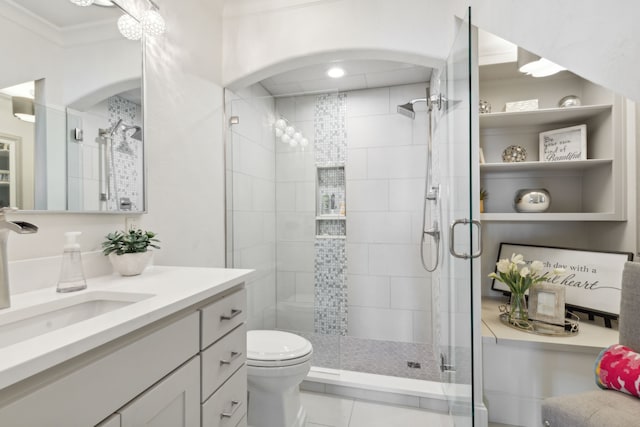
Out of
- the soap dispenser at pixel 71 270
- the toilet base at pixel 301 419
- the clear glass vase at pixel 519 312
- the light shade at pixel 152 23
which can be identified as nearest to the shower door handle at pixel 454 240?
the clear glass vase at pixel 519 312

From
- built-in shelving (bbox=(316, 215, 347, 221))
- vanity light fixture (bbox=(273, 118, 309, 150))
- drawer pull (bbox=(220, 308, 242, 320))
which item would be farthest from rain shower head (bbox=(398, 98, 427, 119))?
drawer pull (bbox=(220, 308, 242, 320))

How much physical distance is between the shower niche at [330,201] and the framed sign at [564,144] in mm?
1367

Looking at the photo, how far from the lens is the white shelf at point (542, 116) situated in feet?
5.72

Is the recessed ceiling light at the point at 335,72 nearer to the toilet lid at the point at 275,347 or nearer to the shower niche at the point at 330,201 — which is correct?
the shower niche at the point at 330,201

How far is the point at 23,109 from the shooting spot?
2.90 feet

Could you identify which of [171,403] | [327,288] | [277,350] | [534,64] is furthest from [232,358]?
[534,64]

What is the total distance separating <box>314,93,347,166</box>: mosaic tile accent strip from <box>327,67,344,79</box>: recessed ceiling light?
289 millimetres

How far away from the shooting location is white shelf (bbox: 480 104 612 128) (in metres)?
1.74

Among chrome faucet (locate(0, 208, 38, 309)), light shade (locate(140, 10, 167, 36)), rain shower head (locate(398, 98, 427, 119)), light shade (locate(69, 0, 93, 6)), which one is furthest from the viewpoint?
rain shower head (locate(398, 98, 427, 119))

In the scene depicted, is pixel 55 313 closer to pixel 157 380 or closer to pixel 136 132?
pixel 157 380

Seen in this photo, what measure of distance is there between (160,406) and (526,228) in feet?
7.68

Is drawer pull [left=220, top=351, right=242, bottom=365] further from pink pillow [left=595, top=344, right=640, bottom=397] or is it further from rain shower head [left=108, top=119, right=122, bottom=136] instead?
pink pillow [left=595, top=344, right=640, bottom=397]

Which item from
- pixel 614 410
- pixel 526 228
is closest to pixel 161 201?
pixel 614 410

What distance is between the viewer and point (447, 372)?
1.71 meters
